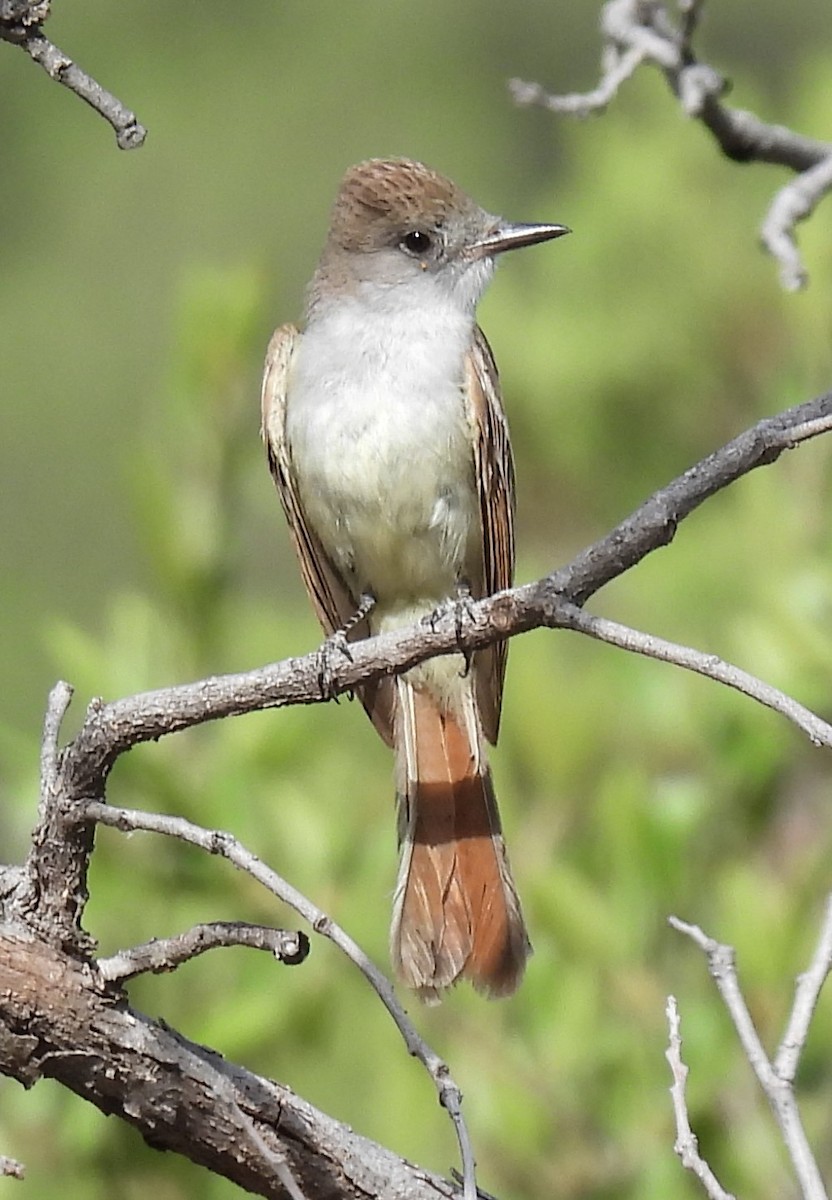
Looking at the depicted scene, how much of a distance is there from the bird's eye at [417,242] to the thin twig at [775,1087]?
1.98 m

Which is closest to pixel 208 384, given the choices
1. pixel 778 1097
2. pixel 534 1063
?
pixel 534 1063

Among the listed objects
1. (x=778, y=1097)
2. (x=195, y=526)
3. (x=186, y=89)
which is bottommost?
(x=778, y=1097)

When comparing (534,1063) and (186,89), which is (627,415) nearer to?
(534,1063)

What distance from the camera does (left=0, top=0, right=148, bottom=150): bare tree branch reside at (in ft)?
6.68

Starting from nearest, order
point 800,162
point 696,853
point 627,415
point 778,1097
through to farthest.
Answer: point 778,1097
point 800,162
point 696,853
point 627,415

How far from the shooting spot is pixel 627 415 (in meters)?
4.80

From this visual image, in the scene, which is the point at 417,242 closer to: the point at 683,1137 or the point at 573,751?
the point at 573,751

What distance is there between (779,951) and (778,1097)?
5.35 feet

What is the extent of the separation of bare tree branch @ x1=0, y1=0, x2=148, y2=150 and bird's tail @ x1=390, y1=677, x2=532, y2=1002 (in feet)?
5.05

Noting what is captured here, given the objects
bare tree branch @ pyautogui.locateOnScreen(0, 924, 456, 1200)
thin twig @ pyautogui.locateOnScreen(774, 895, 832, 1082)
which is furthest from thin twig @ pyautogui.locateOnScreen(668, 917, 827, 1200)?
bare tree branch @ pyautogui.locateOnScreen(0, 924, 456, 1200)

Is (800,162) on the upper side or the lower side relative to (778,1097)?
upper

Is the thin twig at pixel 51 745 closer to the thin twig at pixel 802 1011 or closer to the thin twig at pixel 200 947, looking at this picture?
the thin twig at pixel 200 947

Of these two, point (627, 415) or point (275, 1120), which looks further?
point (627, 415)

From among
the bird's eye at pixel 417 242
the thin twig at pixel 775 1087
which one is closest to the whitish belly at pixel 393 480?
the bird's eye at pixel 417 242
